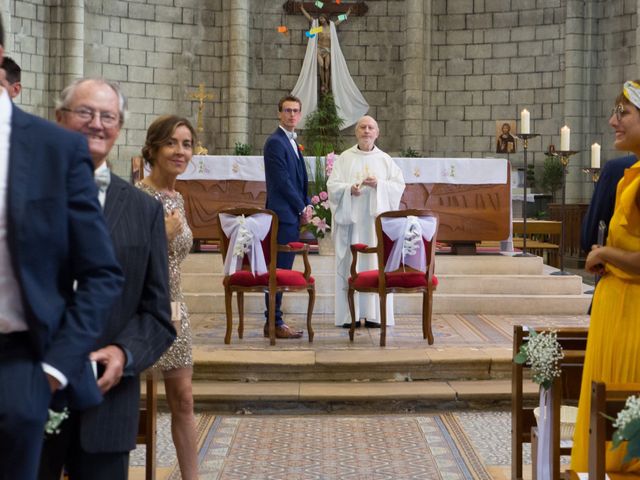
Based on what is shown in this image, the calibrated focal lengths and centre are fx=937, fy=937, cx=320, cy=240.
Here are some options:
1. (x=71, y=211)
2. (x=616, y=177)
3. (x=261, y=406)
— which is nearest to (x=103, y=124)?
(x=71, y=211)

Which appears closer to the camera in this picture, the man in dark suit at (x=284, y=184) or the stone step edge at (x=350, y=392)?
the stone step edge at (x=350, y=392)

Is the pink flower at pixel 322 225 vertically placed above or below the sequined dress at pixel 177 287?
above

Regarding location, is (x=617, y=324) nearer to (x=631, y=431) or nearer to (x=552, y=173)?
(x=631, y=431)

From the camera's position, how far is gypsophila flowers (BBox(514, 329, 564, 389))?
2.92 meters

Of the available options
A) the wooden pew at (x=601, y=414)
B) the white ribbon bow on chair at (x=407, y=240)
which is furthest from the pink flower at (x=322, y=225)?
the wooden pew at (x=601, y=414)

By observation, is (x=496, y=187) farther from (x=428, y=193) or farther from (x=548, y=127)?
(x=548, y=127)

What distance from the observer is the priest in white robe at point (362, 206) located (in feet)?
21.8

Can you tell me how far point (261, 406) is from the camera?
5039mm

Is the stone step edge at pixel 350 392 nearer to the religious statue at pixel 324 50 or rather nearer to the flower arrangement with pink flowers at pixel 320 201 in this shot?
the flower arrangement with pink flowers at pixel 320 201

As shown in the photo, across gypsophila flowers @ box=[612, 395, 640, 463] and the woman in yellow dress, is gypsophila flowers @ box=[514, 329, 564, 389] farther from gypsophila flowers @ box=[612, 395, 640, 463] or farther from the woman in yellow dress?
gypsophila flowers @ box=[612, 395, 640, 463]

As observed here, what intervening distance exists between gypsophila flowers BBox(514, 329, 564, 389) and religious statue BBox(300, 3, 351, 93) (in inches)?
441

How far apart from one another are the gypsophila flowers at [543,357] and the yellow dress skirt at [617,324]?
15 cm

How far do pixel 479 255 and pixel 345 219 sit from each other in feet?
6.91

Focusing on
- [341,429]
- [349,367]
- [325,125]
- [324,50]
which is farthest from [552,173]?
[341,429]
